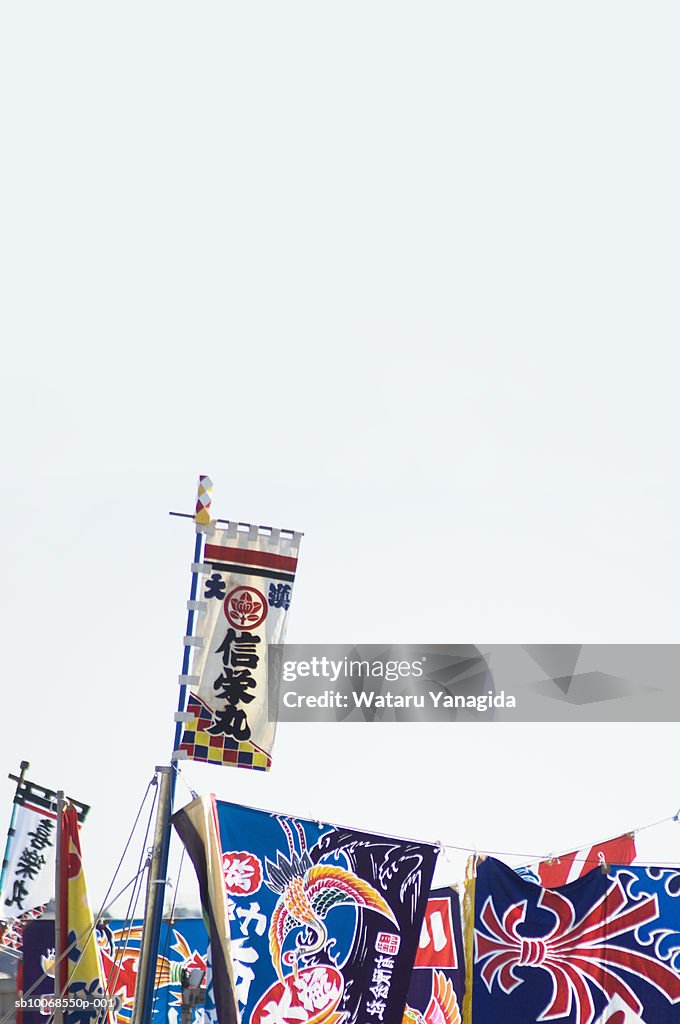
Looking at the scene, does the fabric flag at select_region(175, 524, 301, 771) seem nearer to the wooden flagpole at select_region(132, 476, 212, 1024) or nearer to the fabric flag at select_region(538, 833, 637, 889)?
the wooden flagpole at select_region(132, 476, 212, 1024)

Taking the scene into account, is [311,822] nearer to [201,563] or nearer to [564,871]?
[201,563]

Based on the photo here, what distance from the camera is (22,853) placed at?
28.6m

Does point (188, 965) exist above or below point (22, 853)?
below

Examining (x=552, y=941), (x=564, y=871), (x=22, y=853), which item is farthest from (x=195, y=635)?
(x=22, y=853)

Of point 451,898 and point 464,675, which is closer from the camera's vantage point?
point 451,898

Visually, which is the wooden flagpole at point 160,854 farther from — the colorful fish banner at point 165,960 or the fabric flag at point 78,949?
the colorful fish banner at point 165,960

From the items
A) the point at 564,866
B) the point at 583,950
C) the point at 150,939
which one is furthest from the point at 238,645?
the point at 564,866

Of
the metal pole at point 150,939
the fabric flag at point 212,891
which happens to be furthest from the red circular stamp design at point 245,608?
the metal pole at point 150,939

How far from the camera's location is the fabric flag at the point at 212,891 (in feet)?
42.0

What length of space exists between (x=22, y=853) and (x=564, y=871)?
15.2 m

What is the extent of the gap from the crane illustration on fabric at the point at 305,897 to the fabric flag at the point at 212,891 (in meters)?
1.01

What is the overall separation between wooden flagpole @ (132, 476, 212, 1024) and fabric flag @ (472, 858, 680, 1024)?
5548 millimetres

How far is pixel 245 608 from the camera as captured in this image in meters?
13.5

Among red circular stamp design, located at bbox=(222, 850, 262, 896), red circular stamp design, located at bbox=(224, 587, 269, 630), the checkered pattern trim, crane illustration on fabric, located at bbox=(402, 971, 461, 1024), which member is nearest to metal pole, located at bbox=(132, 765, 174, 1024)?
the checkered pattern trim
